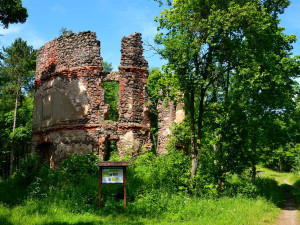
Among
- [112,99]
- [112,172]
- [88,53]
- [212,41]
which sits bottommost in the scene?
A: [112,172]

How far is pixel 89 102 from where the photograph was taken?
16234 mm

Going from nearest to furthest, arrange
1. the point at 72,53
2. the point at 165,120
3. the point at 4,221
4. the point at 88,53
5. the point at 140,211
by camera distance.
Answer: the point at 4,221 → the point at 140,211 → the point at 88,53 → the point at 72,53 → the point at 165,120

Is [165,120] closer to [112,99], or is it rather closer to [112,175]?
[112,175]

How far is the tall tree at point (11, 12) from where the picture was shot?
1375 centimetres

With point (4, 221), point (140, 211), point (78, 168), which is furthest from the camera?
point (78, 168)

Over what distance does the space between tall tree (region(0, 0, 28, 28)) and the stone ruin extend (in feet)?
10.9

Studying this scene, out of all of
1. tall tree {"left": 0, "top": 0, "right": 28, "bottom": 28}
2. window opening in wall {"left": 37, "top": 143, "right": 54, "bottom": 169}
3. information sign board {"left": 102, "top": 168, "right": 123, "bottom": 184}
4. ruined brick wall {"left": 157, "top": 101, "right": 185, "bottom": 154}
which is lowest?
information sign board {"left": 102, "top": 168, "right": 123, "bottom": 184}

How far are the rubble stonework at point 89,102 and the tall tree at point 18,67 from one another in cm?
1019

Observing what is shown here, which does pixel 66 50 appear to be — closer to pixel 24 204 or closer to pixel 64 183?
pixel 64 183

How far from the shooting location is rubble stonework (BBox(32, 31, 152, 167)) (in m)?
15.8

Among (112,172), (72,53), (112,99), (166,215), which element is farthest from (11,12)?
(112,99)

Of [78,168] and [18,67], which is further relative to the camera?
[18,67]

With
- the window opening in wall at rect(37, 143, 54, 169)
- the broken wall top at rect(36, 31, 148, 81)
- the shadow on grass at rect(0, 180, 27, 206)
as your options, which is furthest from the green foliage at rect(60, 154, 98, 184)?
the broken wall top at rect(36, 31, 148, 81)

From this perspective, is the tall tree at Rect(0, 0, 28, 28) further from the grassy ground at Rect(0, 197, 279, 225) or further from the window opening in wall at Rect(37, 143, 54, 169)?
the grassy ground at Rect(0, 197, 279, 225)
